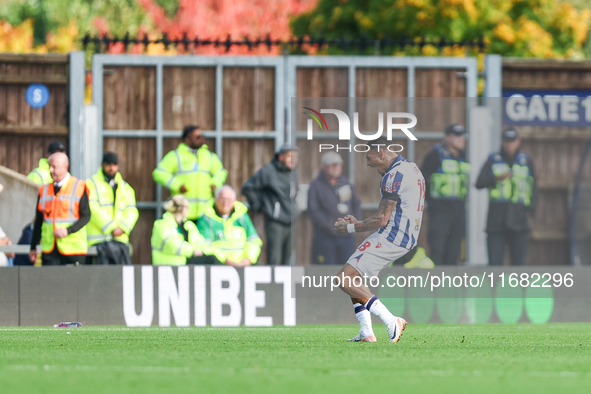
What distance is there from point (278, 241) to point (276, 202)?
0.49 m

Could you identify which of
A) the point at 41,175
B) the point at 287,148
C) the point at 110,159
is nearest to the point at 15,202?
the point at 41,175

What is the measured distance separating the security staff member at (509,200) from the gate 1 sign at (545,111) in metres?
0.57

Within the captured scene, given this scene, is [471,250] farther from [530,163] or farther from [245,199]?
[245,199]

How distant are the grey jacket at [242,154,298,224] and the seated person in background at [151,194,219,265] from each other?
36.0 inches

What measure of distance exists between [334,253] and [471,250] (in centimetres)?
166

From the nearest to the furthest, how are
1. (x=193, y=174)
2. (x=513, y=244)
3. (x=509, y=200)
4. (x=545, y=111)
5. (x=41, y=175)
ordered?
(x=509, y=200) < (x=513, y=244) < (x=193, y=174) < (x=545, y=111) < (x=41, y=175)

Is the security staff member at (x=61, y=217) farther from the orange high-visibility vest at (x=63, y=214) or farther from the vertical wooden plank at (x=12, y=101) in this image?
the vertical wooden plank at (x=12, y=101)

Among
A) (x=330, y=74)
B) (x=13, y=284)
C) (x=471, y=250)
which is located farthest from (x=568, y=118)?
(x=13, y=284)

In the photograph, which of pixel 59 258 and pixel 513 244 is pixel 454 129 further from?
pixel 59 258

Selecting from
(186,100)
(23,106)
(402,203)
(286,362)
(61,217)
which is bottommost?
(286,362)

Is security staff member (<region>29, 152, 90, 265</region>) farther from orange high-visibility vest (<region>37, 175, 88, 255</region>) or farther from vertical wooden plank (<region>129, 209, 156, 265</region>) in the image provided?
vertical wooden plank (<region>129, 209, 156, 265</region>)

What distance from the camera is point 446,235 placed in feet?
42.1

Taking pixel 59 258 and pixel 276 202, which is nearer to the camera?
pixel 59 258

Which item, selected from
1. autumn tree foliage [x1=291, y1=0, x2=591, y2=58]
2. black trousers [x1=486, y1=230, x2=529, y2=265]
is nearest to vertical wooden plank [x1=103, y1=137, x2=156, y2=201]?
black trousers [x1=486, y1=230, x2=529, y2=265]
